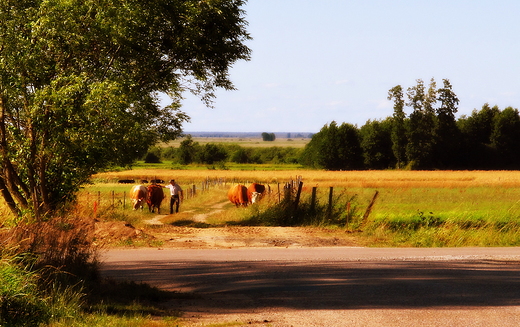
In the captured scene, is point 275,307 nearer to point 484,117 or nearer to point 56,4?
point 56,4

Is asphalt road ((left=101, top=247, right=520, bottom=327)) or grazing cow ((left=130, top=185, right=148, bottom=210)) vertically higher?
asphalt road ((left=101, top=247, right=520, bottom=327))

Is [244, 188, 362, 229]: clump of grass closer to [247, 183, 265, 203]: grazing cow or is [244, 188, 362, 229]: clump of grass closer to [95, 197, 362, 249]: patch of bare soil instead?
[95, 197, 362, 249]: patch of bare soil

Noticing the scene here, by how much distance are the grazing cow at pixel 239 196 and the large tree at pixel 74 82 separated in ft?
46.0

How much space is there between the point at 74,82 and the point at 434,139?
92412 mm

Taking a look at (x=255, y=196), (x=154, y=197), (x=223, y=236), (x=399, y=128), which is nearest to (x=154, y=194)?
(x=154, y=197)

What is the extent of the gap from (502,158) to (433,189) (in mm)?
58342

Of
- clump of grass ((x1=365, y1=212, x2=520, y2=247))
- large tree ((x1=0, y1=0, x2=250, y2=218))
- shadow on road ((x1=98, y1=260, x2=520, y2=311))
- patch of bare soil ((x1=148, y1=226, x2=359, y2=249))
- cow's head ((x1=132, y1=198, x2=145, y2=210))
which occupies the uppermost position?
large tree ((x1=0, y1=0, x2=250, y2=218))

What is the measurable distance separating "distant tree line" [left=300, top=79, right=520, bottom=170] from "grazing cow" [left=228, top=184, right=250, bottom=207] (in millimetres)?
70461

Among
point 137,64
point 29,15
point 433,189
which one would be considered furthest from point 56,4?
point 433,189

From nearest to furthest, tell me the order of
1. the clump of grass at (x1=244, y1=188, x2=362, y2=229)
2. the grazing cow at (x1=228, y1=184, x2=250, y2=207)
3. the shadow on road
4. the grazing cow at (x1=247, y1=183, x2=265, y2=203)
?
the shadow on road < the clump of grass at (x1=244, y1=188, x2=362, y2=229) < the grazing cow at (x1=247, y1=183, x2=265, y2=203) < the grazing cow at (x1=228, y1=184, x2=250, y2=207)

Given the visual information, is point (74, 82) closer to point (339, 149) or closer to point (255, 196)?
point (255, 196)

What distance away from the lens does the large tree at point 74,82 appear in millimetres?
18453

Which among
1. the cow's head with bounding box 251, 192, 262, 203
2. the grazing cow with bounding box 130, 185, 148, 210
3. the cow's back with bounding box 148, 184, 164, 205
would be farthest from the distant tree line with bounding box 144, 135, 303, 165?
the cow's back with bounding box 148, 184, 164, 205

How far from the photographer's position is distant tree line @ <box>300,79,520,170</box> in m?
105
